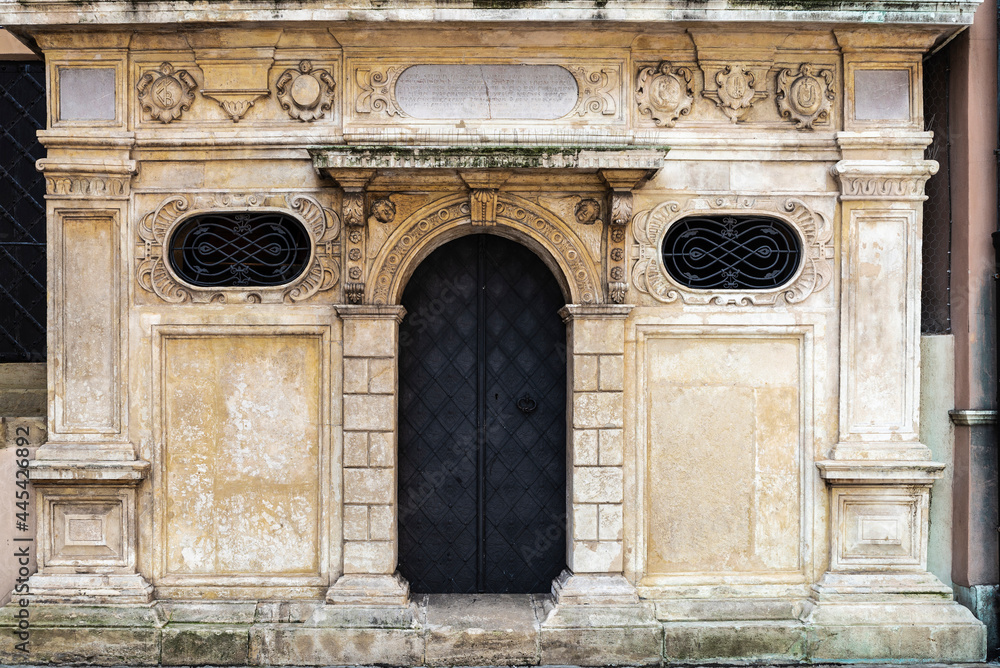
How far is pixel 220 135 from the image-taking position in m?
5.87

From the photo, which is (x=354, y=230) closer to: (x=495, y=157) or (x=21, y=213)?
(x=495, y=157)

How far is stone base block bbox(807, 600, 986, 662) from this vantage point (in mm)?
5770

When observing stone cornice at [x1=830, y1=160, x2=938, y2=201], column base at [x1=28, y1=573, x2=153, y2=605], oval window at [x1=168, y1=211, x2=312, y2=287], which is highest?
stone cornice at [x1=830, y1=160, x2=938, y2=201]

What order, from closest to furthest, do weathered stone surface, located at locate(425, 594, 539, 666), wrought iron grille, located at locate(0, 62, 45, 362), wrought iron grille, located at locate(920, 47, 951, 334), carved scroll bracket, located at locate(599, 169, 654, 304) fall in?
carved scroll bracket, located at locate(599, 169, 654, 304) < weathered stone surface, located at locate(425, 594, 539, 666) < wrought iron grille, located at locate(920, 47, 951, 334) < wrought iron grille, located at locate(0, 62, 45, 362)

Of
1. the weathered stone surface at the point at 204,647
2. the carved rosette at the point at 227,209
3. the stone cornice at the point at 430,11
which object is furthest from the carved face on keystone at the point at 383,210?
the weathered stone surface at the point at 204,647

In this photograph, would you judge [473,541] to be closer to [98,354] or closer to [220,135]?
[98,354]

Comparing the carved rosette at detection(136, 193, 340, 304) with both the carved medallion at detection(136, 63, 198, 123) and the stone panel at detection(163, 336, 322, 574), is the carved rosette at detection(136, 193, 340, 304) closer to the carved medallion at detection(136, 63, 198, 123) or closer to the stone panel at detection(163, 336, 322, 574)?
the stone panel at detection(163, 336, 322, 574)

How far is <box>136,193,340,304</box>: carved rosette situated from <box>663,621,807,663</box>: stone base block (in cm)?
377

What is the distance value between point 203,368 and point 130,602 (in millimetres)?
1796

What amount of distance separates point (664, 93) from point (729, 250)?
129 cm

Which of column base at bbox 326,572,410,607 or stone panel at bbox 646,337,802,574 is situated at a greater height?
stone panel at bbox 646,337,802,574

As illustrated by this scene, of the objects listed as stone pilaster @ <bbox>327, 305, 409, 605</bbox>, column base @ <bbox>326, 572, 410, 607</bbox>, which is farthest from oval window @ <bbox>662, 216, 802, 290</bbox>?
column base @ <bbox>326, 572, 410, 607</bbox>

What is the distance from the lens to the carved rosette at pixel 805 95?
19.4ft

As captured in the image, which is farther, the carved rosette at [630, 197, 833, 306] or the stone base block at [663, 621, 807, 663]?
the carved rosette at [630, 197, 833, 306]
